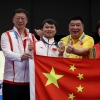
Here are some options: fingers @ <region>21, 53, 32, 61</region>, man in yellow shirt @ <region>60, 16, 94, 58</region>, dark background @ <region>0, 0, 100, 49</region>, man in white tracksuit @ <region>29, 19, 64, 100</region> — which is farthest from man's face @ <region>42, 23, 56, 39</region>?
dark background @ <region>0, 0, 100, 49</region>

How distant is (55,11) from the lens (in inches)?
322

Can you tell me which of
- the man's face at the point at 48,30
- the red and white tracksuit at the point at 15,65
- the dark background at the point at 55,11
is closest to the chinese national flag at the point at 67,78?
the red and white tracksuit at the point at 15,65

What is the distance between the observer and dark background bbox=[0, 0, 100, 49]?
808 centimetres

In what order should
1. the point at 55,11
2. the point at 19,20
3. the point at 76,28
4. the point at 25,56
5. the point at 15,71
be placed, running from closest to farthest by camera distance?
the point at 25,56 < the point at 15,71 < the point at 19,20 < the point at 76,28 < the point at 55,11

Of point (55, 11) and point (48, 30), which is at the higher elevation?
point (55, 11)

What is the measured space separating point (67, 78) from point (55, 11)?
4.45 m

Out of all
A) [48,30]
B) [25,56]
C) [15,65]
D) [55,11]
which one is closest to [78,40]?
[48,30]

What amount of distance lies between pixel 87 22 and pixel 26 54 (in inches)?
180

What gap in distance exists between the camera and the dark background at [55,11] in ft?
26.5

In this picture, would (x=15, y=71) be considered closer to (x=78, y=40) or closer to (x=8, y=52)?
(x=8, y=52)

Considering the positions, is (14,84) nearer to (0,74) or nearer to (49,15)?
(0,74)

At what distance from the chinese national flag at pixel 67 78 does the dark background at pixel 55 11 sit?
13.8 feet

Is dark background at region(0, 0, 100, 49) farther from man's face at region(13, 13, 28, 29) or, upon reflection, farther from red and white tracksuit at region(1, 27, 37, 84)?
red and white tracksuit at region(1, 27, 37, 84)

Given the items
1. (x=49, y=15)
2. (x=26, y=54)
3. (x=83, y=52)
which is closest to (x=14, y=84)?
(x=26, y=54)
